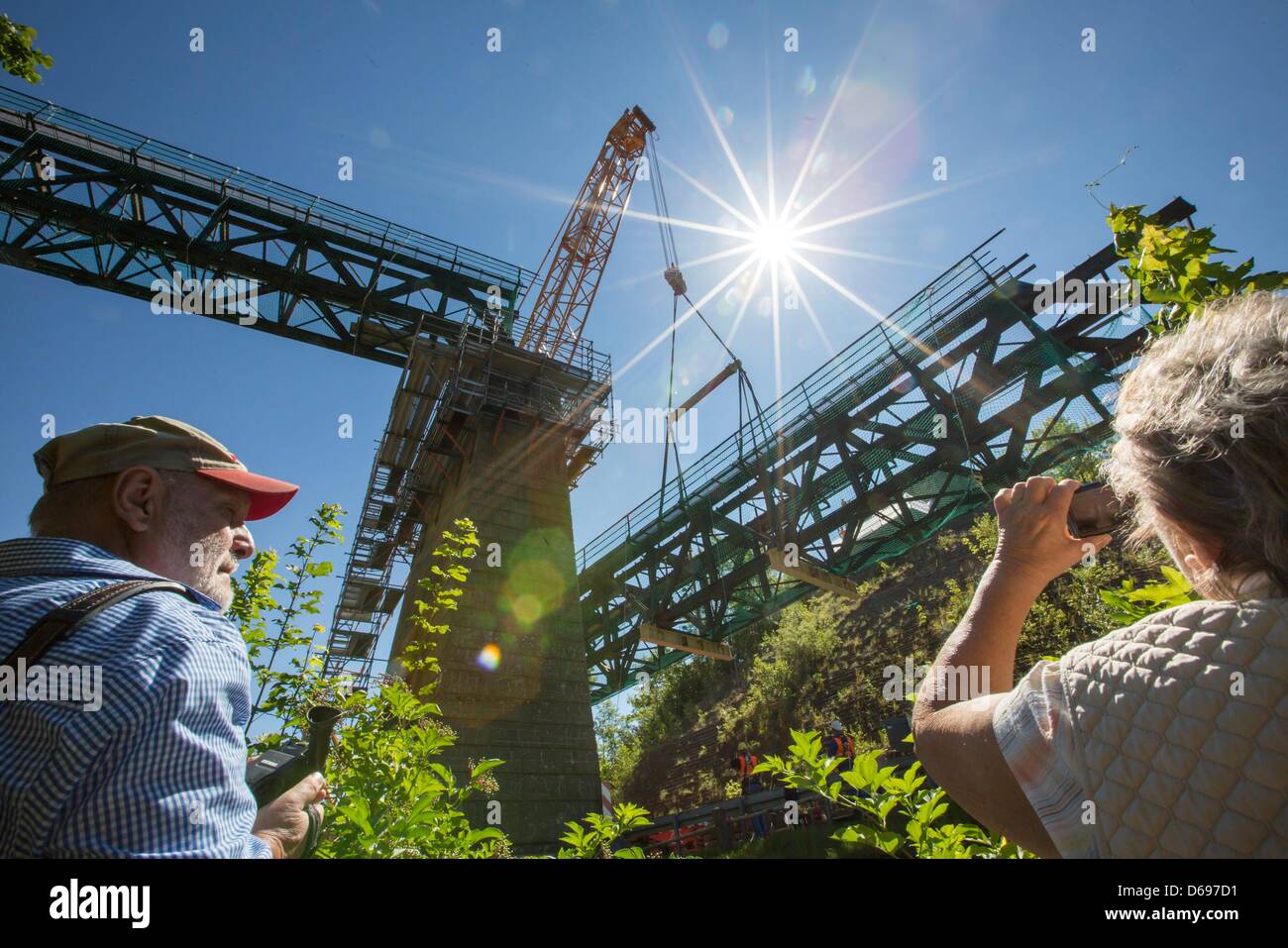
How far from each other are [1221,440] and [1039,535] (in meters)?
0.46

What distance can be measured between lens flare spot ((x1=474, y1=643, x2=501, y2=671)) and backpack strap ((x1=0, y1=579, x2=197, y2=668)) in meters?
10.9

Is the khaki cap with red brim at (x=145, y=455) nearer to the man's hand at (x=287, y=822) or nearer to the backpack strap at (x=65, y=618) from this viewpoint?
the backpack strap at (x=65, y=618)

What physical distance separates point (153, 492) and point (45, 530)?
0.20 m

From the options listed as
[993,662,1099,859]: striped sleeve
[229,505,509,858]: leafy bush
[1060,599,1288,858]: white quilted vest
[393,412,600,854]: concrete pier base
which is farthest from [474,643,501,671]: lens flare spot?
[1060,599,1288,858]: white quilted vest

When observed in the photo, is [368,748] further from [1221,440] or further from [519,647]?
[519,647]

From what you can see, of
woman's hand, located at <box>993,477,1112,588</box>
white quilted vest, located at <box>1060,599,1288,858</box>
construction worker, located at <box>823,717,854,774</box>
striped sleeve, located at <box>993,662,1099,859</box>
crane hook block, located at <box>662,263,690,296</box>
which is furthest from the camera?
crane hook block, located at <box>662,263,690,296</box>

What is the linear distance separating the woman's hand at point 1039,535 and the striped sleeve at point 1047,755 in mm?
431

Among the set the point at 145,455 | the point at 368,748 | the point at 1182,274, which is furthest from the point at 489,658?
the point at 1182,274

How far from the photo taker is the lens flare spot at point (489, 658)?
37.5 ft

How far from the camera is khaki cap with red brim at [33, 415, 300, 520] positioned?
146 centimetres

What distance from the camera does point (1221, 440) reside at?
41.3 inches

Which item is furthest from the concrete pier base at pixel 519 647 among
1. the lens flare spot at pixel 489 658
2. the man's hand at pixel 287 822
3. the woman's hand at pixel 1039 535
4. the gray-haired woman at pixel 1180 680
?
the gray-haired woman at pixel 1180 680

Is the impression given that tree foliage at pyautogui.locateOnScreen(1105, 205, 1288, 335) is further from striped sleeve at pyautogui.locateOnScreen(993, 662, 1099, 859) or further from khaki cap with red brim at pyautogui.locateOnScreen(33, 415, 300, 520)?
khaki cap with red brim at pyautogui.locateOnScreen(33, 415, 300, 520)

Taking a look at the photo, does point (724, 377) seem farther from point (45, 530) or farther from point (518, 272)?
point (45, 530)
